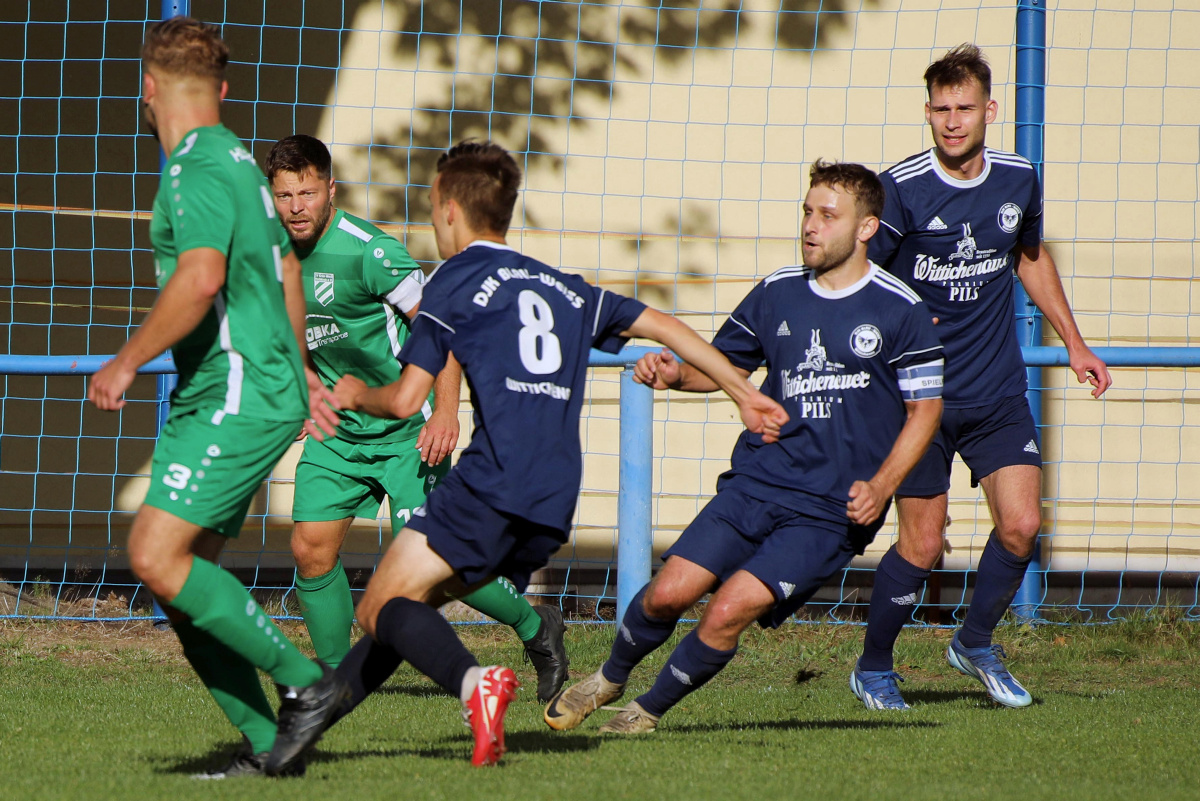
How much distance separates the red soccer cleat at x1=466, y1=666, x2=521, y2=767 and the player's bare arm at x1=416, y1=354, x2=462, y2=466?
1205mm

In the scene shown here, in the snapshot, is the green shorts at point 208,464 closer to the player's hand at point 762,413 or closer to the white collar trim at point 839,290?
the player's hand at point 762,413

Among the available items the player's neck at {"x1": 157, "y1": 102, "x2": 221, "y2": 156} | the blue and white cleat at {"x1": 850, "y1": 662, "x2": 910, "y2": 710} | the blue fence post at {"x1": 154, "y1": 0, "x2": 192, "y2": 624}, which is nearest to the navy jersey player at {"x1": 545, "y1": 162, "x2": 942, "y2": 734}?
the blue and white cleat at {"x1": 850, "y1": 662, "x2": 910, "y2": 710}

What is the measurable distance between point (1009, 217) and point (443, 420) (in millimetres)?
2308

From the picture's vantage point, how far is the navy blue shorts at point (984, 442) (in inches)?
191

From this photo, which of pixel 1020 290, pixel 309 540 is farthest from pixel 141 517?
pixel 1020 290

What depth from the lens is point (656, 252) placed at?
307 inches

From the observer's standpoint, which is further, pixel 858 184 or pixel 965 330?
pixel 965 330

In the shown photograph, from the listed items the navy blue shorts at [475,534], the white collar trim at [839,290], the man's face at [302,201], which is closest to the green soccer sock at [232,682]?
the navy blue shorts at [475,534]

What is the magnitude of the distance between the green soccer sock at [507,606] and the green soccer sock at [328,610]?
0.60 meters

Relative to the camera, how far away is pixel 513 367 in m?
3.40

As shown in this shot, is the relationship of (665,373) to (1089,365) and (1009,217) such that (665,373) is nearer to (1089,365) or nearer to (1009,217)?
(1009,217)

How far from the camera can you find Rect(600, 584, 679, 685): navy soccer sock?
13.4 ft

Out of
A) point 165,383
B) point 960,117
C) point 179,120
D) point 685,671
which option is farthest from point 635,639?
point 165,383

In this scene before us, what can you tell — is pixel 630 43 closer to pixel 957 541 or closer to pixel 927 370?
pixel 957 541
